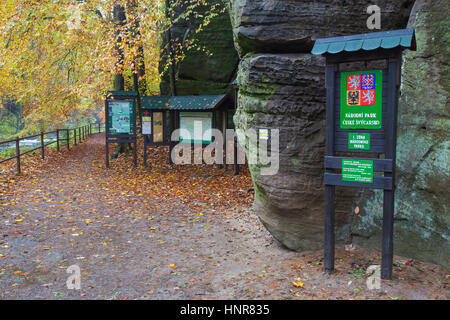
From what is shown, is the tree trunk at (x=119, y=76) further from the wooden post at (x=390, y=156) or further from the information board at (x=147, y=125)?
the wooden post at (x=390, y=156)

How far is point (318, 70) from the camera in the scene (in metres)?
5.37

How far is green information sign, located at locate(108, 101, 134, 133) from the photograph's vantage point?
45.8 ft

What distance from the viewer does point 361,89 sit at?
4332 millimetres

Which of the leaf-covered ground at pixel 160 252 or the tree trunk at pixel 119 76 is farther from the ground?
the tree trunk at pixel 119 76

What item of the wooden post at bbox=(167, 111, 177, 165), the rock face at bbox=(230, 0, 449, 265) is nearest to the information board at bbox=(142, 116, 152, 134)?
the wooden post at bbox=(167, 111, 177, 165)

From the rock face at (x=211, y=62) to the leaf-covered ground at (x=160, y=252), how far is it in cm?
692

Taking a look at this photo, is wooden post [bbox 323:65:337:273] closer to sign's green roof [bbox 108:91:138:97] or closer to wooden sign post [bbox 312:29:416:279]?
wooden sign post [bbox 312:29:416:279]

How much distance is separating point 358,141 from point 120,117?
11196 millimetres

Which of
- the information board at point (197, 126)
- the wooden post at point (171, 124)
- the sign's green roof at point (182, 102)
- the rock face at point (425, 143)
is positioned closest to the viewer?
the rock face at point (425, 143)

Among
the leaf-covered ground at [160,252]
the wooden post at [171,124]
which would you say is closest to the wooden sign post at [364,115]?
the leaf-covered ground at [160,252]

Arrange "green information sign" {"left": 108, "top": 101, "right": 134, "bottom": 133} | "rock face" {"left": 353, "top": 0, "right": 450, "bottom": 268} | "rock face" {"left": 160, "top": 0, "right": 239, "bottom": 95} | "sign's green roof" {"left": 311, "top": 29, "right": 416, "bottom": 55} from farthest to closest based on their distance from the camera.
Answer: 1. "rock face" {"left": 160, "top": 0, "right": 239, "bottom": 95}
2. "green information sign" {"left": 108, "top": 101, "right": 134, "bottom": 133}
3. "rock face" {"left": 353, "top": 0, "right": 450, "bottom": 268}
4. "sign's green roof" {"left": 311, "top": 29, "right": 416, "bottom": 55}

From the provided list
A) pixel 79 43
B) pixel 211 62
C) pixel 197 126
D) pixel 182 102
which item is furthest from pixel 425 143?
pixel 79 43

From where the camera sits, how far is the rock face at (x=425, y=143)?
4.46 meters
